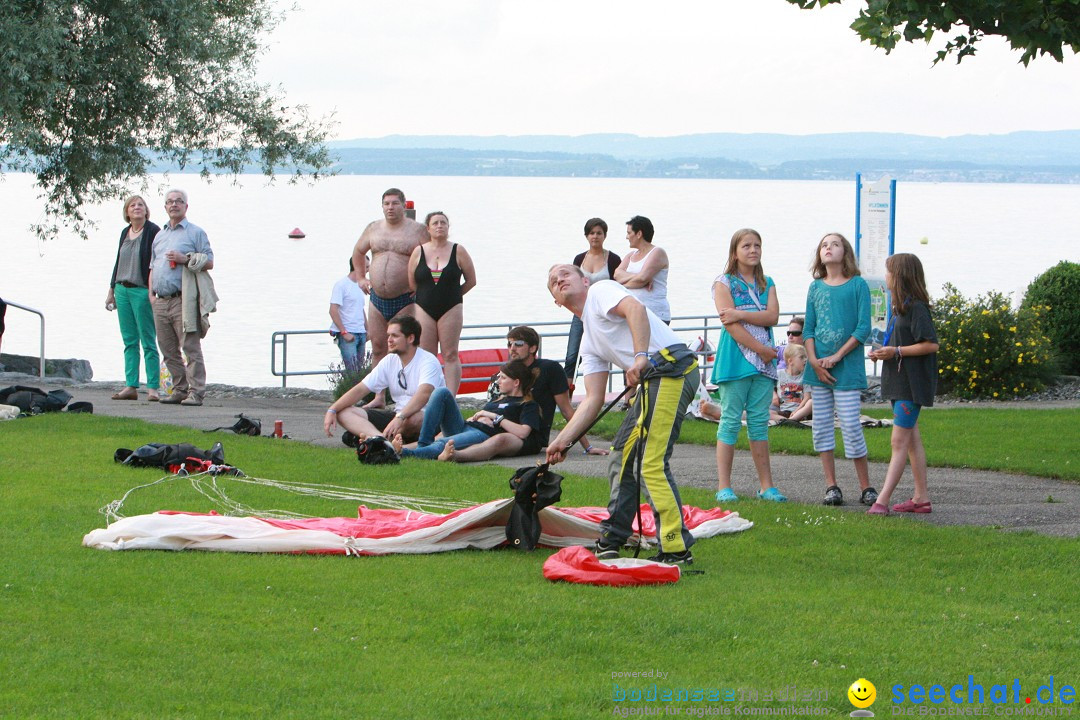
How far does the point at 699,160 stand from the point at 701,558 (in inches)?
6947

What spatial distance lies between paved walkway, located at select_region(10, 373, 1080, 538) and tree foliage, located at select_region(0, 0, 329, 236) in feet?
12.2

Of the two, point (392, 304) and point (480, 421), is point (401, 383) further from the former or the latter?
point (392, 304)

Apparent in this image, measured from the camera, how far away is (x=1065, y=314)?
18828mm

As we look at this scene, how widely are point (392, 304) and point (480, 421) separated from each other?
2626 millimetres

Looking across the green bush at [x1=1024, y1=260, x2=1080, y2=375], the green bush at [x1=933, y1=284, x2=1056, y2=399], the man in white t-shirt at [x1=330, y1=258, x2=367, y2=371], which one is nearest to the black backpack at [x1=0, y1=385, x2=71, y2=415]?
the man in white t-shirt at [x1=330, y1=258, x2=367, y2=371]

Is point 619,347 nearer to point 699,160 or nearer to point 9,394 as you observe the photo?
point 9,394

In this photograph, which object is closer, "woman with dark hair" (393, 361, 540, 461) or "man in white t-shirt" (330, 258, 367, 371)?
"woman with dark hair" (393, 361, 540, 461)

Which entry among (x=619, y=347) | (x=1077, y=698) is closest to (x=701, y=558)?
(x=619, y=347)

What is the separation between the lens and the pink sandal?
892 centimetres

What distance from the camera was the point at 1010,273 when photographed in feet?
146

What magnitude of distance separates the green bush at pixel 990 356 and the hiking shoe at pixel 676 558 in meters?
10.7

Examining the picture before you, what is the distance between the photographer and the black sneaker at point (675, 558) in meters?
7.13

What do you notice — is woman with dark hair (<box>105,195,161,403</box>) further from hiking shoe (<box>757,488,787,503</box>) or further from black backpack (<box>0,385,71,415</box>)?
hiking shoe (<box>757,488,787,503</box>)

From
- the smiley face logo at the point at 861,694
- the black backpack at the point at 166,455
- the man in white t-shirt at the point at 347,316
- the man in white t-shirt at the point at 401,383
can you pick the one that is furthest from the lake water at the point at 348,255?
the smiley face logo at the point at 861,694
